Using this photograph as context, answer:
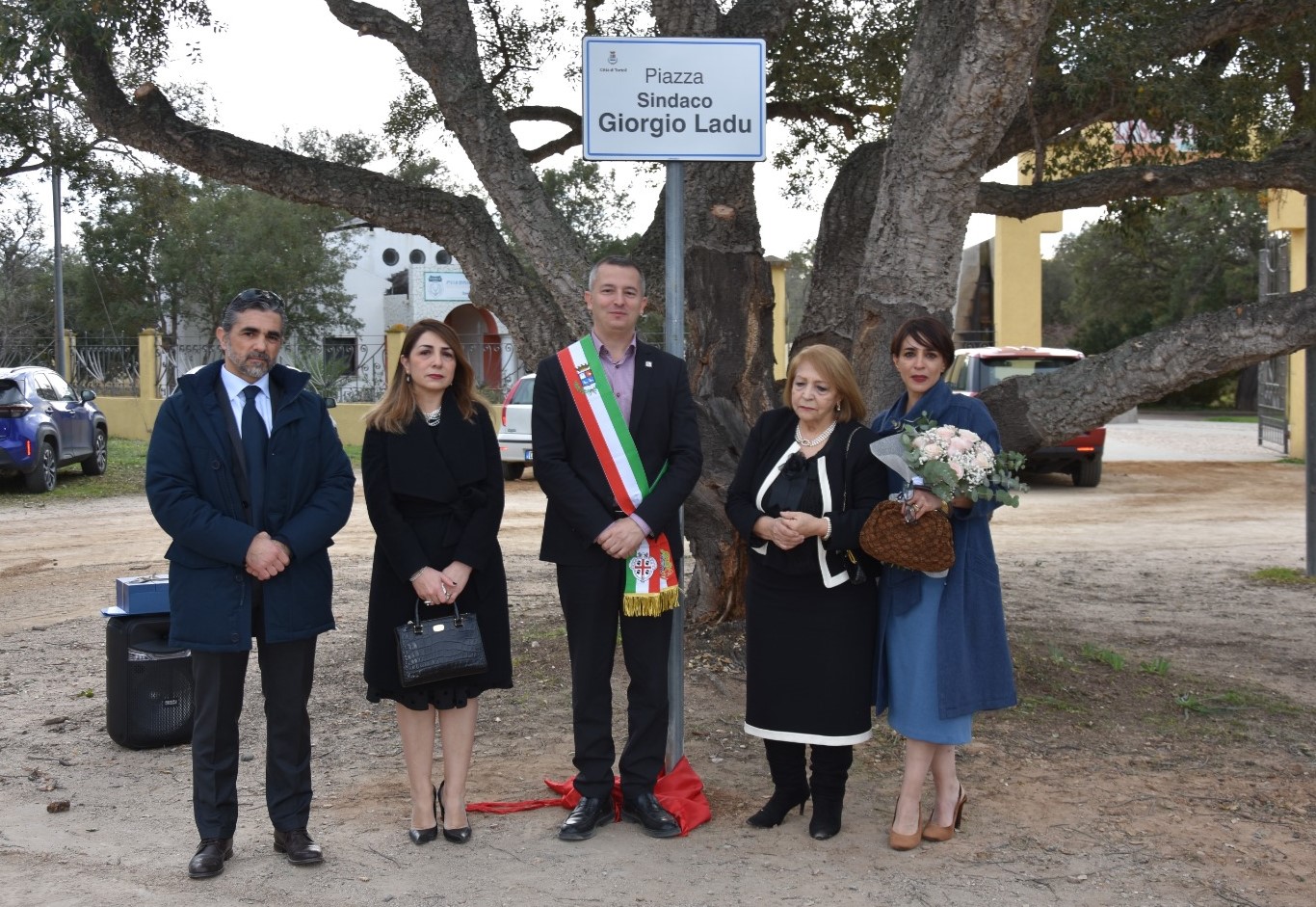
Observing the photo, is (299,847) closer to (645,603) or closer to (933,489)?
(645,603)

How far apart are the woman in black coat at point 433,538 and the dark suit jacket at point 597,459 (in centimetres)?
21

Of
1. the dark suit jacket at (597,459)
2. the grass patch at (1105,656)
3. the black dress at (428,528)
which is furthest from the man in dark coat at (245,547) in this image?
the grass patch at (1105,656)

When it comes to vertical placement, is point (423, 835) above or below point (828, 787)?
below

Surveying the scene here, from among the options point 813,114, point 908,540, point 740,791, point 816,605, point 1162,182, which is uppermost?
point 813,114

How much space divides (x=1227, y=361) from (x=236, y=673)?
15.1 ft

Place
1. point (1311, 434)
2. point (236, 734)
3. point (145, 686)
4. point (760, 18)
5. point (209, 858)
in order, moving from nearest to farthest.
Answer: point (209, 858) → point (236, 734) → point (145, 686) → point (760, 18) → point (1311, 434)

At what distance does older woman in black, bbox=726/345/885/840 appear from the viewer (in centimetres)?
452

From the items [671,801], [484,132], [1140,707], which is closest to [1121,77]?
[1140,707]

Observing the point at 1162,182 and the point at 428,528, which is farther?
the point at 1162,182

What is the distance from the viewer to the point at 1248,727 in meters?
6.10

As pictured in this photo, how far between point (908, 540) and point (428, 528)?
1618 mm

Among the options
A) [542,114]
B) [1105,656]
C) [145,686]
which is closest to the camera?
[145,686]

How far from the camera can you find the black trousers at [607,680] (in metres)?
4.68

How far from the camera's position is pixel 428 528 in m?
4.50
